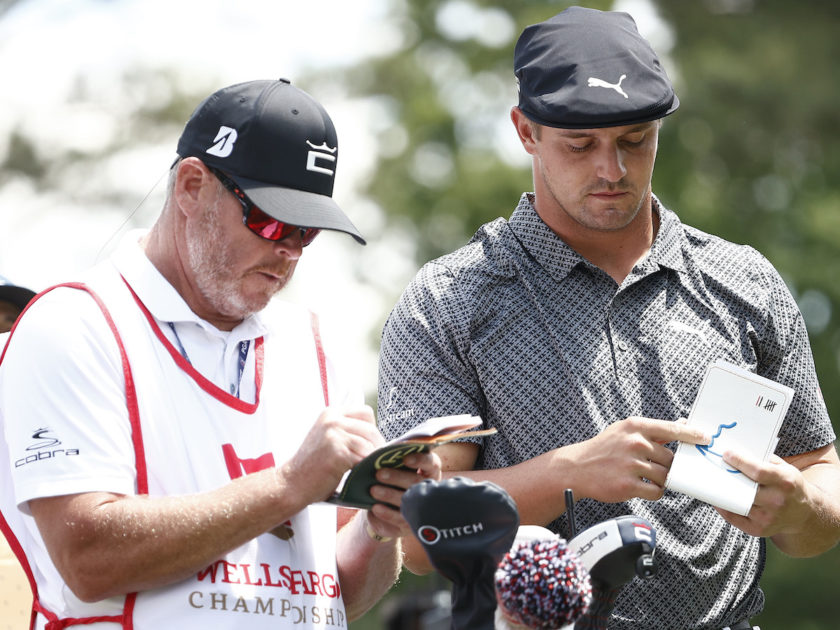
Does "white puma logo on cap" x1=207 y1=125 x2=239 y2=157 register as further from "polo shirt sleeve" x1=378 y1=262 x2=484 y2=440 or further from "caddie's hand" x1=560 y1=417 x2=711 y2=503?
"caddie's hand" x1=560 y1=417 x2=711 y2=503

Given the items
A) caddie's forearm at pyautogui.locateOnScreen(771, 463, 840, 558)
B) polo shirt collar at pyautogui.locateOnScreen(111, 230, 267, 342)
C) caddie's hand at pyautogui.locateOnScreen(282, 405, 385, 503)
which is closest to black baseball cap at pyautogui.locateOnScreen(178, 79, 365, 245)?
polo shirt collar at pyautogui.locateOnScreen(111, 230, 267, 342)

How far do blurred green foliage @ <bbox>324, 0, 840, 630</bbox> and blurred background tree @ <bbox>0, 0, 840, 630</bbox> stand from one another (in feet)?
0.07

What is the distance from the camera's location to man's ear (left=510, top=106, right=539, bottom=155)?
3.76 m

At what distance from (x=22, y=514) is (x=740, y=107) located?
15.3 meters

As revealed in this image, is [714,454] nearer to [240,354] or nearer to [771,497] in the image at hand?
[771,497]

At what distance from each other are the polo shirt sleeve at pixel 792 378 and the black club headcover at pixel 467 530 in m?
1.43

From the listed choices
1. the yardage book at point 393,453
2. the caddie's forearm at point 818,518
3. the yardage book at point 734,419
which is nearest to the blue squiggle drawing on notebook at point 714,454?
the yardage book at point 734,419

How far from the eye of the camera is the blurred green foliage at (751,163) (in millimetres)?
16656

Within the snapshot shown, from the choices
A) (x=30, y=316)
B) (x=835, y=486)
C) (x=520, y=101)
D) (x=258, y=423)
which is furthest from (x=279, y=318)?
(x=835, y=486)

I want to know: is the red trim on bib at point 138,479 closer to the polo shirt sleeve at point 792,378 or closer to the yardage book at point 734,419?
the yardage book at point 734,419

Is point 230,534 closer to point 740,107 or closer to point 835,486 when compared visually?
point 835,486

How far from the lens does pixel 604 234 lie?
3.76 meters

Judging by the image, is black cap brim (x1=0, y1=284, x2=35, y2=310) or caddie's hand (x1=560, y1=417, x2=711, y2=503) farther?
black cap brim (x1=0, y1=284, x2=35, y2=310)

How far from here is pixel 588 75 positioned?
358 centimetres
